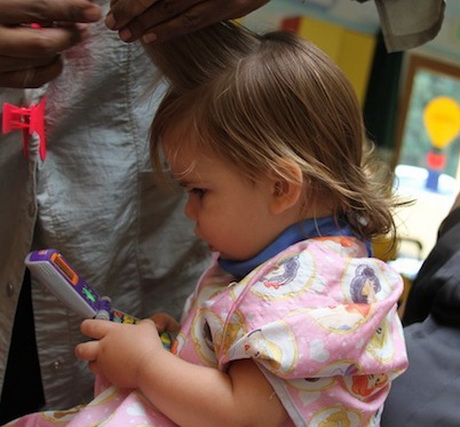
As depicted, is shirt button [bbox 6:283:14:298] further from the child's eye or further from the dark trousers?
the child's eye

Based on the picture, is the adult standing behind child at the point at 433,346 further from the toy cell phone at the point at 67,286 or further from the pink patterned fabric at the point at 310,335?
the toy cell phone at the point at 67,286

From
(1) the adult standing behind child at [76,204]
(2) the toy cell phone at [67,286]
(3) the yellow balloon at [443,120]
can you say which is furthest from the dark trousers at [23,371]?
(3) the yellow balloon at [443,120]

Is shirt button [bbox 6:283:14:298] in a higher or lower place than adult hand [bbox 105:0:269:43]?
lower

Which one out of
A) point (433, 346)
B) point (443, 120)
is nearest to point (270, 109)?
point (433, 346)

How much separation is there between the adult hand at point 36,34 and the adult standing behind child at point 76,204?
0.04 feet

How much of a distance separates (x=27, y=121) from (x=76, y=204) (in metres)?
0.13

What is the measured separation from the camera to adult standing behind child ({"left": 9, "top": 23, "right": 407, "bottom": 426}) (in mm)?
671

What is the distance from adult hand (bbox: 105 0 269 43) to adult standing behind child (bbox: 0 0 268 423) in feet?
0.30

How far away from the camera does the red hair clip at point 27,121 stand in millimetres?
814

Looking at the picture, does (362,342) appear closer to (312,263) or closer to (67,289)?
(312,263)

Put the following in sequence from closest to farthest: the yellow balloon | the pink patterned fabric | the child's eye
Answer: the pink patterned fabric → the child's eye → the yellow balloon

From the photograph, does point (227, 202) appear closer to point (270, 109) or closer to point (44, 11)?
point (270, 109)

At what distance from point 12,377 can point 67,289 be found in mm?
299

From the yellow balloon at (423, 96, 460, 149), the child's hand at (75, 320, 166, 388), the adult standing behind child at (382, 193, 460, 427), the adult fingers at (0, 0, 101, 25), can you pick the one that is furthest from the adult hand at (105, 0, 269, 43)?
the yellow balloon at (423, 96, 460, 149)
